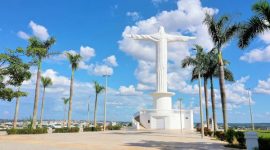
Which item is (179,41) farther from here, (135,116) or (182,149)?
(182,149)

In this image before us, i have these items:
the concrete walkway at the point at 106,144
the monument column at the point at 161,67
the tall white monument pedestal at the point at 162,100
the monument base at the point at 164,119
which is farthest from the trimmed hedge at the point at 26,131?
the monument column at the point at 161,67

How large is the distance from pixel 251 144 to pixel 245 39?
393 inches

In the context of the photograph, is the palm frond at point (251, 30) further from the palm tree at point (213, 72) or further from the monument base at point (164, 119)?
the monument base at point (164, 119)

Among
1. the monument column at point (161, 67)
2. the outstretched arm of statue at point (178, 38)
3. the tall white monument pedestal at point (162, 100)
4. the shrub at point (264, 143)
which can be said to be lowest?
the shrub at point (264, 143)

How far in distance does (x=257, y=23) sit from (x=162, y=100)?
38736 mm

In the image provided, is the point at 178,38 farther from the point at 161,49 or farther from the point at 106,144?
the point at 106,144

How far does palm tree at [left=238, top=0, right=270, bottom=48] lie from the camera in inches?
806

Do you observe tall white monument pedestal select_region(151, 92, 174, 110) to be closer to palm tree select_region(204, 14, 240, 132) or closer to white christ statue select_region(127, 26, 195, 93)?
white christ statue select_region(127, 26, 195, 93)

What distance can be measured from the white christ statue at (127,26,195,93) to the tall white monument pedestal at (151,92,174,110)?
85 cm

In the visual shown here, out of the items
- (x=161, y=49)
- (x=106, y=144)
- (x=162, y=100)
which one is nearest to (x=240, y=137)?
(x=106, y=144)

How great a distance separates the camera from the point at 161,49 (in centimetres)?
6059

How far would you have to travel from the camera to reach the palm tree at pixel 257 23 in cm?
2048

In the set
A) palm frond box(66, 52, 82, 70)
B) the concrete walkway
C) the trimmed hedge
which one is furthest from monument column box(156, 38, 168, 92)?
the concrete walkway

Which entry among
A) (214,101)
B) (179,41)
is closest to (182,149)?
(214,101)
